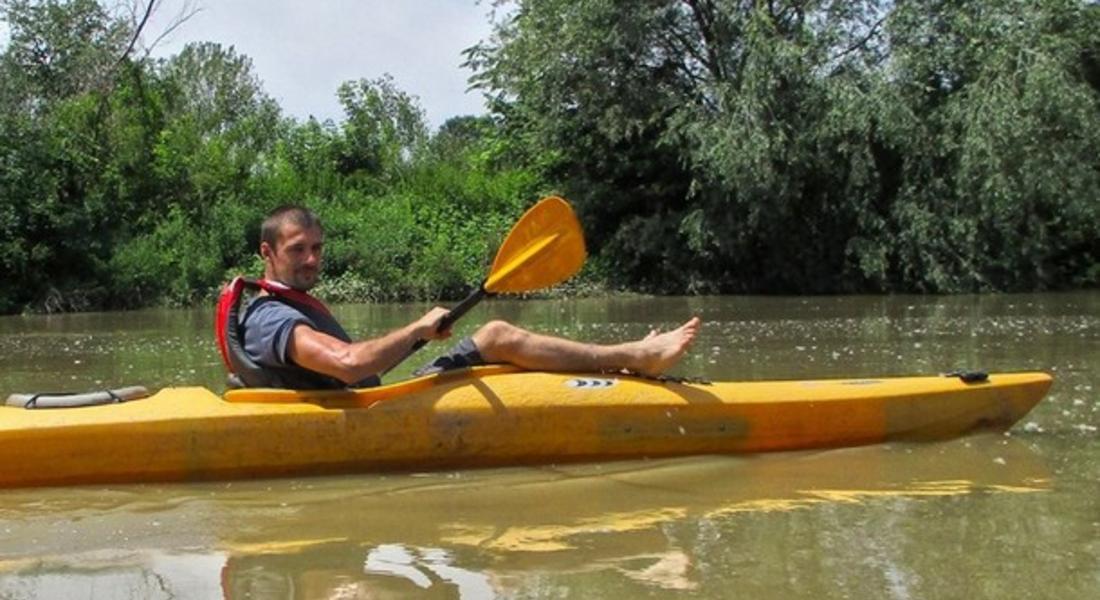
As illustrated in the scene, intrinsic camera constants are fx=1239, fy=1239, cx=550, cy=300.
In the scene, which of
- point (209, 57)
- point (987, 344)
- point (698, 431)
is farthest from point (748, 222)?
point (209, 57)

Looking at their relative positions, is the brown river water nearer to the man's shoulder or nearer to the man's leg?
the man's leg

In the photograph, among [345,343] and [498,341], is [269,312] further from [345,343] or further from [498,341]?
[498,341]

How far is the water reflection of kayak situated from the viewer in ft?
9.60

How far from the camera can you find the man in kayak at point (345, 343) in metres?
3.89

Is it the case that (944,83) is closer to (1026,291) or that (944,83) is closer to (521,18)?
(1026,291)

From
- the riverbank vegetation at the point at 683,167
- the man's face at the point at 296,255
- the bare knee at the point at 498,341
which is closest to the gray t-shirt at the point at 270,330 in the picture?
the man's face at the point at 296,255

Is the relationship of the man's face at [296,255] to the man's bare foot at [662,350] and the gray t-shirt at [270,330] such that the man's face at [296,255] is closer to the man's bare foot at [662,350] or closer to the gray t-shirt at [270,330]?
the gray t-shirt at [270,330]

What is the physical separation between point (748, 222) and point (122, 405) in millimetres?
14279

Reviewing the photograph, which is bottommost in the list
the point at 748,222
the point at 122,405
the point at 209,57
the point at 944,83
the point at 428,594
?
the point at 428,594

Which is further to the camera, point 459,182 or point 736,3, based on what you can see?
point 459,182

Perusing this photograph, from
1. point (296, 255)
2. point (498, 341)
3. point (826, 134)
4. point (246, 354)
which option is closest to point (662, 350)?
point (498, 341)

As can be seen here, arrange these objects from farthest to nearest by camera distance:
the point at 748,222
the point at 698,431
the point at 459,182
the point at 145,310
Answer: the point at 459,182 → the point at 748,222 → the point at 145,310 → the point at 698,431

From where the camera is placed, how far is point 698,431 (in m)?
4.32

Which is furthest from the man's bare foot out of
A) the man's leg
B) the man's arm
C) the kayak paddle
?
the man's arm
